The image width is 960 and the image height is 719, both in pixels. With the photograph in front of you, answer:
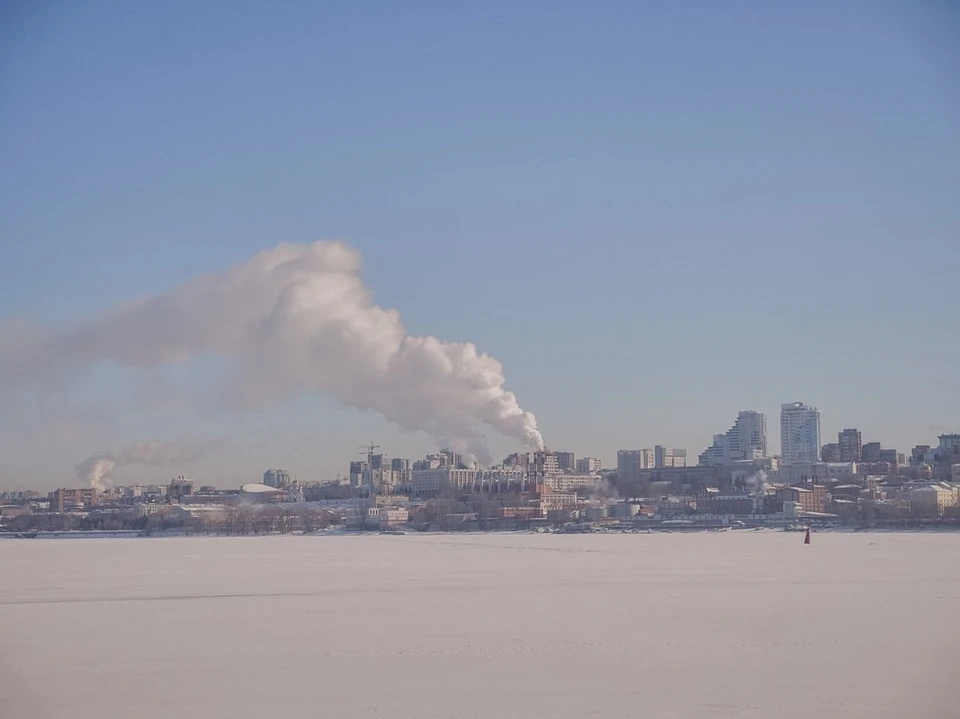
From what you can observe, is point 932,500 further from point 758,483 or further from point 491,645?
point 491,645

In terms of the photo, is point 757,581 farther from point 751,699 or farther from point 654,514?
point 654,514

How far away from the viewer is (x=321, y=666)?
16.1m

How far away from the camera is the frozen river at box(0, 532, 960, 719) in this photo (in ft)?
44.8

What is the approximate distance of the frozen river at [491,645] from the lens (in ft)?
44.8

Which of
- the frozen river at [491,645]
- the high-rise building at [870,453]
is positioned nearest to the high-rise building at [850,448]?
the high-rise building at [870,453]

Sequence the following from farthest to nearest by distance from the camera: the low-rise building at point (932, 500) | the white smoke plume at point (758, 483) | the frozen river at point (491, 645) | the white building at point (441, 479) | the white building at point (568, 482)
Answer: the white building at point (441, 479)
the white building at point (568, 482)
the white smoke plume at point (758, 483)
the low-rise building at point (932, 500)
the frozen river at point (491, 645)

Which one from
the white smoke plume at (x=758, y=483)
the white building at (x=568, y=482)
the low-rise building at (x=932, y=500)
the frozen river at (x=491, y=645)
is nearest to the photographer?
the frozen river at (x=491, y=645)

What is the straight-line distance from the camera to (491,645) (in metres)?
17.7

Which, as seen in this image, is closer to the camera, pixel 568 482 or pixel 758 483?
pixel 758 483

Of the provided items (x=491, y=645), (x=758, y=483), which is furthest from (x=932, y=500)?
(x=491, y=645)

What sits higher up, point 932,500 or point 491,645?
point 491,645

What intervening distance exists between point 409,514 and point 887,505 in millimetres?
43741

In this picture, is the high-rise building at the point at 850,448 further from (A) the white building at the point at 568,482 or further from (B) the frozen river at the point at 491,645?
(B) the frozen river at the point at 491,645

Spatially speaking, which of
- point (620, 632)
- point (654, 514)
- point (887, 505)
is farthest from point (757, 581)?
point (654, 514)
